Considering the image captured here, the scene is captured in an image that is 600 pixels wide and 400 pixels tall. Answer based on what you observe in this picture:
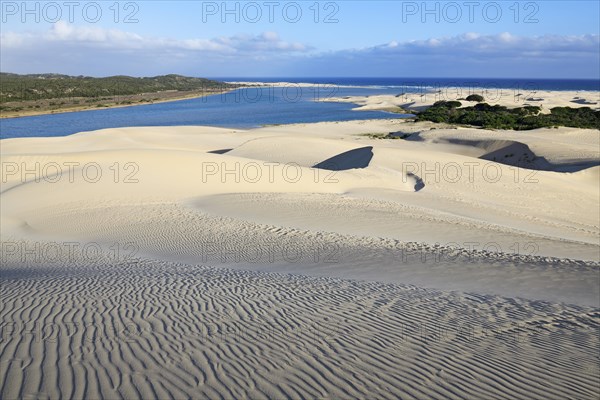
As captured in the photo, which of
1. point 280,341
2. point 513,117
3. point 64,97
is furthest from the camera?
point 64,97

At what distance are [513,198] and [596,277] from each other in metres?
10.8

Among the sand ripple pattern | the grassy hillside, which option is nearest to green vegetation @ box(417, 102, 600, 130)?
the sand ripple pattern

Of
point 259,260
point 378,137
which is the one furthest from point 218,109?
point 259,260

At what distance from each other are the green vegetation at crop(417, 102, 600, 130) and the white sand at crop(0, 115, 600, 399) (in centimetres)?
2049

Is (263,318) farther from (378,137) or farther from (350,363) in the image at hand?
(378,137)

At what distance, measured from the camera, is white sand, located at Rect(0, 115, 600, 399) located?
17.0 feet

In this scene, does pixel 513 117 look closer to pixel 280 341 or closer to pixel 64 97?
pixel 280 341

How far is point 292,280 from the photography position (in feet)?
30.9

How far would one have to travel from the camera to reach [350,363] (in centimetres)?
552

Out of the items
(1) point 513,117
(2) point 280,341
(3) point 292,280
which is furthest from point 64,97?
(2) point 280,341

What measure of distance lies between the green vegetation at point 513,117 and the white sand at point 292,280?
20490 millimetres

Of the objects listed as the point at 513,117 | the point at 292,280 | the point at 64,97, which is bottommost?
the point at 292,280

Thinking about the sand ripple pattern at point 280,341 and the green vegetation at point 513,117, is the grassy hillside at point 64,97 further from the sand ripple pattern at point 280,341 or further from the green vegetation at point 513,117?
the sand ripple pattern at point 280,341

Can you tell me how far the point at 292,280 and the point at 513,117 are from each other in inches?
1646
